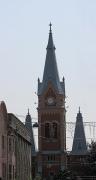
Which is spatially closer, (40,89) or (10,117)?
(10,117)

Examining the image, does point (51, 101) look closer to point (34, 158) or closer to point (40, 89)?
point (40, 89)

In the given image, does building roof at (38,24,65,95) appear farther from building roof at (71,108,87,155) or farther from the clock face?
building roof at (71,108,87,155)

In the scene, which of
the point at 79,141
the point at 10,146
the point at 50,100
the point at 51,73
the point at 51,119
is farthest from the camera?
the point at 79,141

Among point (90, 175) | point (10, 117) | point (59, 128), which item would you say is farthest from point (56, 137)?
point (10, 117)

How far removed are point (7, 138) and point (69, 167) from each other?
6207 cm

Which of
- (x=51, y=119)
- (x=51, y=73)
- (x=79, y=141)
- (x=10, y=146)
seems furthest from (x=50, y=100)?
(x=10, y=146)

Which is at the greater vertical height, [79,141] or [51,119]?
[51,119]

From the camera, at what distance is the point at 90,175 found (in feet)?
297

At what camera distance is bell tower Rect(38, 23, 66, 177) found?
117 m

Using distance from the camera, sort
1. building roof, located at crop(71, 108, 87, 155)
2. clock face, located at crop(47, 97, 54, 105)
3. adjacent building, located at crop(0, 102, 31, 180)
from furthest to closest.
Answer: building roof, located at crop(71, 108, 87, 155), clock face, located at crop(47, 97, 54, 105), adjacent building, located at crop(0, 102, 31, 180)

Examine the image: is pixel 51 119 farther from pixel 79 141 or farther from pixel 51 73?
pixel 79 141

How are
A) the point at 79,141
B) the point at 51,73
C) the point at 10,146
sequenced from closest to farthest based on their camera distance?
1. the point at 10,146
2. the point at 51,73
3. the point at 79,141

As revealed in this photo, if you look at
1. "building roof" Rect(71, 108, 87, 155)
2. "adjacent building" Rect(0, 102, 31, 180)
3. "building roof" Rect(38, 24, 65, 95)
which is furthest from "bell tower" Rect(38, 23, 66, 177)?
"adjacent building" Rect(0, 102, 31, 180)

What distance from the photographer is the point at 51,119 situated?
11831 centimetres
